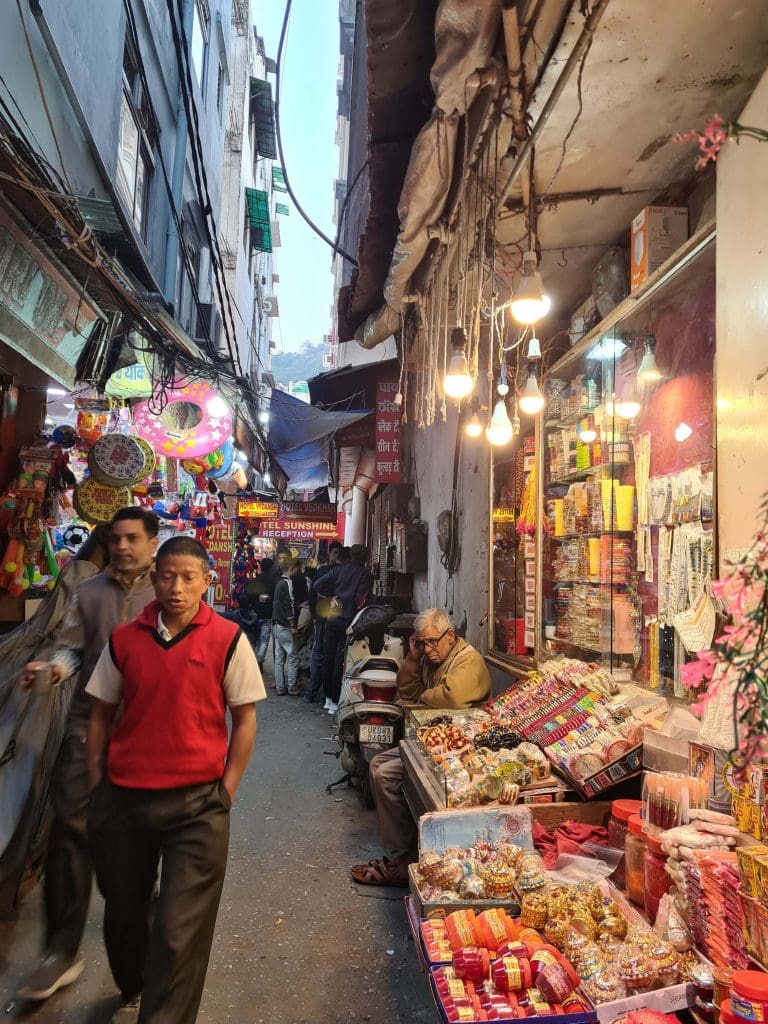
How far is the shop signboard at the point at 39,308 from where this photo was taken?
4.55 meters

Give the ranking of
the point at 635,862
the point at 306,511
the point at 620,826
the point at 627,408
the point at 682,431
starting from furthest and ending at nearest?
1. the point at 306,511
2. the point at 627,408
3. the point at 682,431
4. the point at 620,826
5. the point at 635,862

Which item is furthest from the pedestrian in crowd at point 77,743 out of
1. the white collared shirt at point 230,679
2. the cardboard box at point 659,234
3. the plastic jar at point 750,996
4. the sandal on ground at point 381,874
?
the cardboard box at point 659,234

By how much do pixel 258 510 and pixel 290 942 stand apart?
45.8 feet

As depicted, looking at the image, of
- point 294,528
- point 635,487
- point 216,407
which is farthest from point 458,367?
point 294,528

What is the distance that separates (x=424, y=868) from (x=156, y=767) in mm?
1353

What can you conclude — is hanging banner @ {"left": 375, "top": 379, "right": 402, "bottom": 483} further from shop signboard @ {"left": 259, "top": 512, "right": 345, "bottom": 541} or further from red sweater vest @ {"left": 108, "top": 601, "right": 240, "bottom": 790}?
red sweater vest @ {"left": 108, "top": 601, "right": 240, "bottom": 790}

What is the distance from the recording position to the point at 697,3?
2.79 meters

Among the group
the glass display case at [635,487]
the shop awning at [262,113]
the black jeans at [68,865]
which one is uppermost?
the shop awning at [262,113]

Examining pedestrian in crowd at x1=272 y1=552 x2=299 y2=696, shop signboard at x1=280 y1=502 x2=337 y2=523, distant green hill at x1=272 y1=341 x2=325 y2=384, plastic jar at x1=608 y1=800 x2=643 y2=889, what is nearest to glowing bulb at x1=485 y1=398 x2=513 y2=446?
plastic jar at x1=608 y1=800 x2=643 y2=889

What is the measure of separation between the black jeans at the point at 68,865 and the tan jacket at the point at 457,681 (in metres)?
2.72

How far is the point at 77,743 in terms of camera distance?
3400 millimetres

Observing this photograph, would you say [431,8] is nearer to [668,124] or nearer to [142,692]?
[668,124]

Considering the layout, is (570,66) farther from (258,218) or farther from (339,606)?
(258,218)

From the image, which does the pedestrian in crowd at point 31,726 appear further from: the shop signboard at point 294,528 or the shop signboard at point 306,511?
the shop signboard at point 306,511
